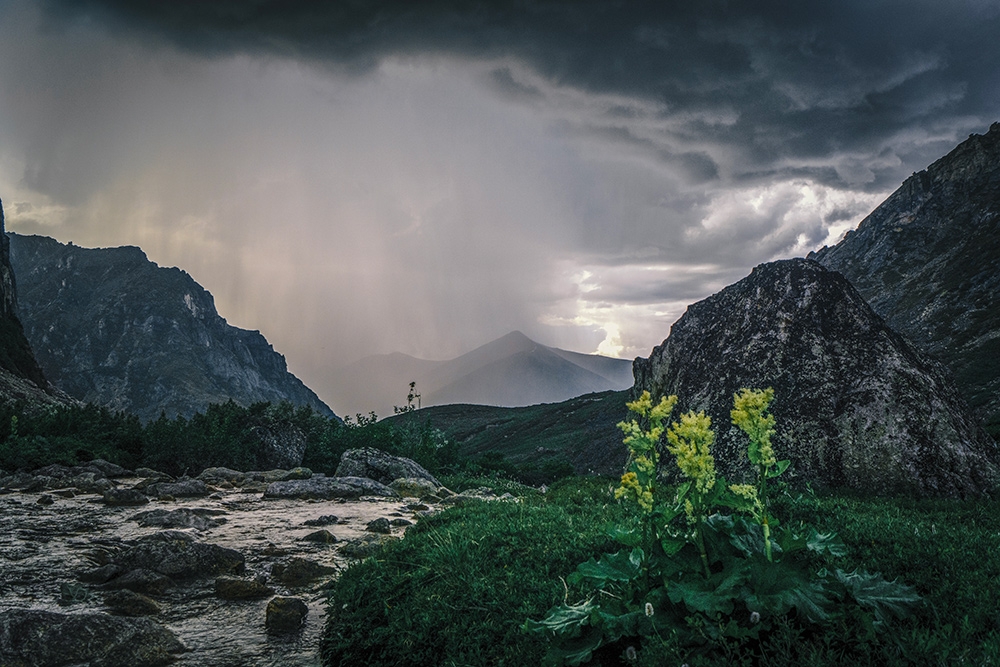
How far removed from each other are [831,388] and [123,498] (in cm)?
1999

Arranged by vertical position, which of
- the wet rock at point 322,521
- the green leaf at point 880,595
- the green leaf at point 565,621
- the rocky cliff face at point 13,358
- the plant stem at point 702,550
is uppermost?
the rocky cliff face at point 13,358

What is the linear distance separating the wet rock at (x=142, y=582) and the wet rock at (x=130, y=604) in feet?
2.01

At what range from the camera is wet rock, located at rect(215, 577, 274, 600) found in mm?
9117

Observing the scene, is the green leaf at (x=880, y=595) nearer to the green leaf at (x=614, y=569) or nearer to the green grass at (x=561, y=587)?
the green grass at (x=561, y=587)

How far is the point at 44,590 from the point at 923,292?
127 metres

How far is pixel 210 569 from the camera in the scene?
33.8 feet

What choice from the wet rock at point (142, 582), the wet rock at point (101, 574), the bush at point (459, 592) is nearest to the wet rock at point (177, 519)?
the wet rock at point (101, 574)

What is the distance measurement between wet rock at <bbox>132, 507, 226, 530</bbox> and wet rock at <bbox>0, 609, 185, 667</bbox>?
7.59m

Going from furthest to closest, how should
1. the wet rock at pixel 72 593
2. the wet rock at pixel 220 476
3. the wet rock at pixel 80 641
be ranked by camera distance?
the wet rock at pixel 220 476, the wet rock at pixel 72 593, the wet rock at pixel 80 641

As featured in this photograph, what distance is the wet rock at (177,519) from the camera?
14.3 m

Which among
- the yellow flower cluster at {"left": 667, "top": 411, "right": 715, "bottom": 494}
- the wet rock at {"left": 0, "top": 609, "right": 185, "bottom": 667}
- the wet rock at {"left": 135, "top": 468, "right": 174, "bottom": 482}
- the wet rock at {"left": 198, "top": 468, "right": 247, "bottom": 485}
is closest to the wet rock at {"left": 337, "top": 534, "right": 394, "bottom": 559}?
the wet rock at {"left": 0, "top": 609, "right": 185, "bottom": 667}

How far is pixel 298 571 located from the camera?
33.7 feet

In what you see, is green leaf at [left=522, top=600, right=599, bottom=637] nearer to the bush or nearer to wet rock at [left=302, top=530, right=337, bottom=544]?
the bush

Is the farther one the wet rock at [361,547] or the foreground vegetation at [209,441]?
the foreground vegetation at [209,441]
